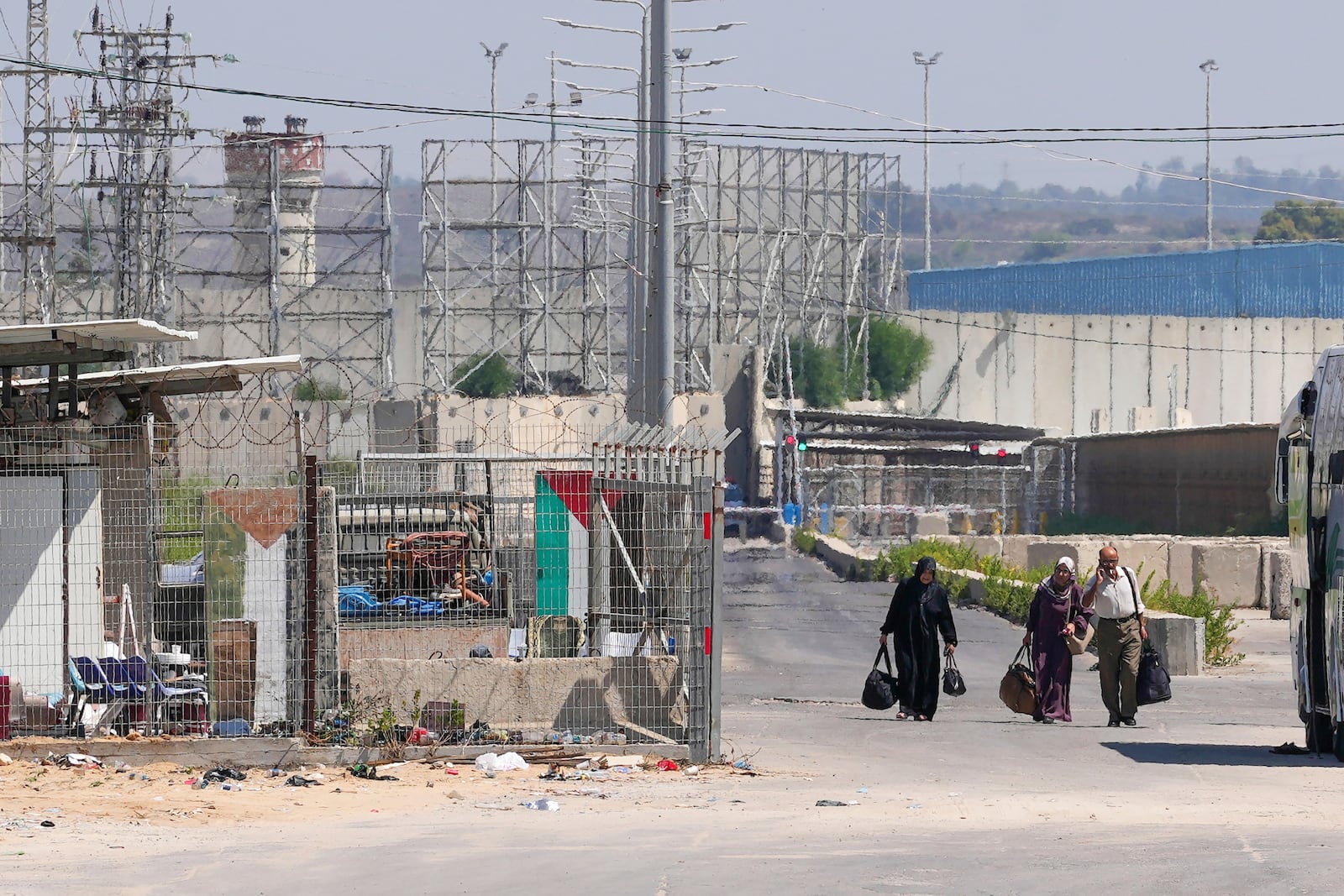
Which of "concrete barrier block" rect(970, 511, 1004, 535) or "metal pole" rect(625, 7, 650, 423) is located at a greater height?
"metal pole" rect(625, 7, 650, 423)

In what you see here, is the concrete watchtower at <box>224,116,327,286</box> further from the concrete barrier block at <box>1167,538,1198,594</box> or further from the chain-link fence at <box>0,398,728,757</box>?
the chain-link fence at <box>0,398,728,757</box>

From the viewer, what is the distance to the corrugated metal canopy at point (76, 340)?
470 inches

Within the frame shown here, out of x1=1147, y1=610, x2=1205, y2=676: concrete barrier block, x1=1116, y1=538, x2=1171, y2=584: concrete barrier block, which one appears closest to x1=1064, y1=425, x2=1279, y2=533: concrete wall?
x1=1116, y1=538, x2=1171, y2=584: concrete barrier block

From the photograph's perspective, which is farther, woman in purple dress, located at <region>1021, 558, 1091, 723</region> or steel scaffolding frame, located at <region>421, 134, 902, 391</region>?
steel scaffolding frame, located at <region>421, 134, 902, 391</region>

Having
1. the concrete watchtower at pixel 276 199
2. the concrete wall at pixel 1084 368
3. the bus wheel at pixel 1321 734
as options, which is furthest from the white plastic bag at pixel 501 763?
the concrete wall at pixel 1084 368

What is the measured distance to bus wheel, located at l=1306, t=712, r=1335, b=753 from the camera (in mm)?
13938

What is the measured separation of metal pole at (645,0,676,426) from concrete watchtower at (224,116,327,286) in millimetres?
40106

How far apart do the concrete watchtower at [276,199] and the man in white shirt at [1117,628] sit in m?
50.3

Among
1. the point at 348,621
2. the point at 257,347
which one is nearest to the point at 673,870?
the point at 348,621

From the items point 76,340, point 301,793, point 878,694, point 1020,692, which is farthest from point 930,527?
Answer: point 301,793

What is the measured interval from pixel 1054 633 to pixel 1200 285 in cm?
8527

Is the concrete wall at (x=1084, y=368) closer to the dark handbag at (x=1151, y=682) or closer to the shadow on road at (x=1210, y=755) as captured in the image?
the dark handbag at (x=1151, y=682)

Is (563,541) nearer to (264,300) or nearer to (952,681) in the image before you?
(952,681)

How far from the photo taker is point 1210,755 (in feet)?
45.3
